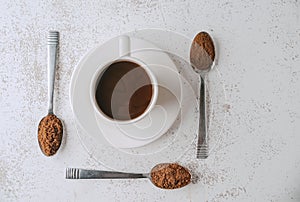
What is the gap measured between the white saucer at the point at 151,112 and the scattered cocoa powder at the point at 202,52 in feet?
0.19

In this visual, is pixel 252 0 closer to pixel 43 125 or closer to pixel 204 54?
pixel 204 54

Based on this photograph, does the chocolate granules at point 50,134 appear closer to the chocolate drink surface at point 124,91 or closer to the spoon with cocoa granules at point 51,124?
the spoon with cocoa granules at point 51,124

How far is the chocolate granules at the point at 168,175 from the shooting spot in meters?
1.05

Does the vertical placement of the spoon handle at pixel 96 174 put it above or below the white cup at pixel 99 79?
below

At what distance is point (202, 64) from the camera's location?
105 centimetres

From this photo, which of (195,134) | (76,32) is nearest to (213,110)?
(195,134)

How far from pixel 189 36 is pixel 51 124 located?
36cm

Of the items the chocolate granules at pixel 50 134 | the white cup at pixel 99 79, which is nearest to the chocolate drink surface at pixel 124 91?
the white cup at pixel 99 79

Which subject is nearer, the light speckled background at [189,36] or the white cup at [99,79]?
the white cup at [99,79]

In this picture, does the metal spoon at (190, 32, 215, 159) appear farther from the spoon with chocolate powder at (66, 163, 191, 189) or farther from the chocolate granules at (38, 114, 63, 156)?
the chocolate granules at (38, 114, 63, 156)

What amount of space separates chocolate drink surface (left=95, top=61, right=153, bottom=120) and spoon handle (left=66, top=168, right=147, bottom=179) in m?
0.13

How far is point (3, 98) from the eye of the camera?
1.07m

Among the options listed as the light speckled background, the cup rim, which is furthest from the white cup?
the light speckled background

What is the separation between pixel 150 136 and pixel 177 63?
0.17m
